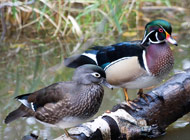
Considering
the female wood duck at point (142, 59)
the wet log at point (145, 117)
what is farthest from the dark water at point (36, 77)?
the female wood duck at point (142, 59)

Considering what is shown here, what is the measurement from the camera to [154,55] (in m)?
3.27

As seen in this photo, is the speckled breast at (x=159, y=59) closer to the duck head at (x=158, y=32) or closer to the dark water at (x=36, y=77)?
the duck head at (x=158, y=32)

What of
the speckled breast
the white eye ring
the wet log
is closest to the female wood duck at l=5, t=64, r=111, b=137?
the white eye ring

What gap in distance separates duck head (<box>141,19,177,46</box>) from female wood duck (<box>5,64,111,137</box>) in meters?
0.72

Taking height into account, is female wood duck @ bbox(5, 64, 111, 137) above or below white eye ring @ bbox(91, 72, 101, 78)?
below

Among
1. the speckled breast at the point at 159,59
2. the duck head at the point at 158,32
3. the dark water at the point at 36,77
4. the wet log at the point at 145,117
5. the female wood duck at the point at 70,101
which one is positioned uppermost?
the duck head at the point at 158,32

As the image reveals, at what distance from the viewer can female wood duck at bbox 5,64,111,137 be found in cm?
274

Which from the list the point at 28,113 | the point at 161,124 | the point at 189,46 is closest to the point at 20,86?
the point at 28,113

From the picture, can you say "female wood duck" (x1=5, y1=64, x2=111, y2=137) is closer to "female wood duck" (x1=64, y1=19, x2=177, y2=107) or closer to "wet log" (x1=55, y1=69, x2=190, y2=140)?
"wet log" (x1=55, y1=69, x2=190, y2=140)

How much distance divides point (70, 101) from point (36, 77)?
2.06 meters

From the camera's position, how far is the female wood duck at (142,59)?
3201mm

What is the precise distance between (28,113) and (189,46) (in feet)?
10.8

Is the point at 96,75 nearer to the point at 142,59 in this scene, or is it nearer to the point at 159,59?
the point at 142,59

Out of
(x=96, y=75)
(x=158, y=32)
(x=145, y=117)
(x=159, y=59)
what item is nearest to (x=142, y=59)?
(x=159, y=59)
